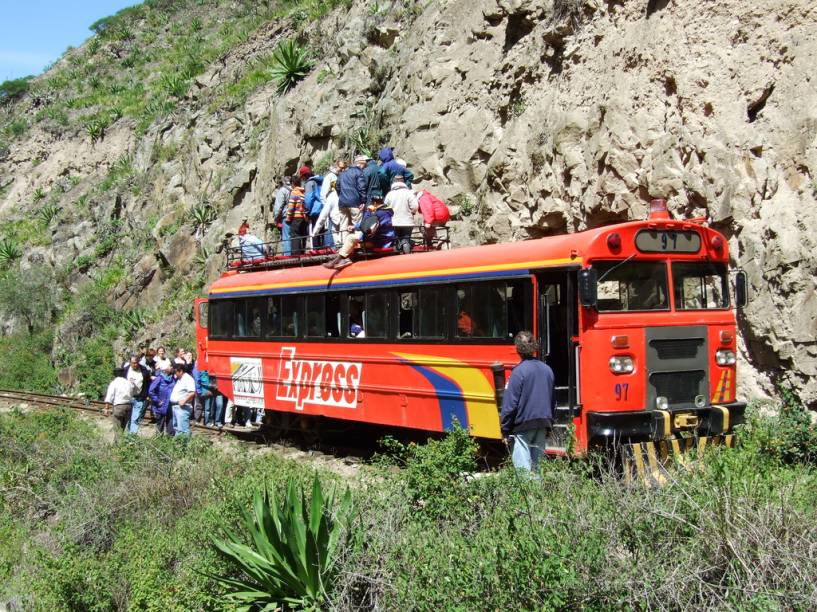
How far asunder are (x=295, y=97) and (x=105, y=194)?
15917 mm

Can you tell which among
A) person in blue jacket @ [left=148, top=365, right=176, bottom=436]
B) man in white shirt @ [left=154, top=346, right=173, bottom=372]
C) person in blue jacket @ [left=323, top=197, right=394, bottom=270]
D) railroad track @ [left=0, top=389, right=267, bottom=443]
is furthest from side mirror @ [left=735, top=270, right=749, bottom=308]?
man in white shirt @ [left=154, top=346, right=173, bottom=372]

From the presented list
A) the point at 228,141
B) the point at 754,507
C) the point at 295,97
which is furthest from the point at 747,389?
the point at 228,141

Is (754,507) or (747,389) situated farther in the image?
(747,389)

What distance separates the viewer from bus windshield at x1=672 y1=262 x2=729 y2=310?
391 inches

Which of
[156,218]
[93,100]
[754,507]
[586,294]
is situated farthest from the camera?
[93,100]

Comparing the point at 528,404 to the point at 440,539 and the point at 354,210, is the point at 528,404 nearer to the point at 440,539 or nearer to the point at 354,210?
the point at 440,539

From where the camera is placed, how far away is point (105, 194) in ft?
125

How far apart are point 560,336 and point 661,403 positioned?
56.6 inches

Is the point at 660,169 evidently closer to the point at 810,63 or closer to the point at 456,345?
the point at 810,63

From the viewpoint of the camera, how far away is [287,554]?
698cm

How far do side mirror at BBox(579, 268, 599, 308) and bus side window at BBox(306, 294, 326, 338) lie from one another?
212 inches

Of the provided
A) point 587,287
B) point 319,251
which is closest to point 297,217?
point 319,251

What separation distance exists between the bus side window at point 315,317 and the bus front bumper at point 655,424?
5.51 m

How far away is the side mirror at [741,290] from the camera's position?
1002 centimetres
